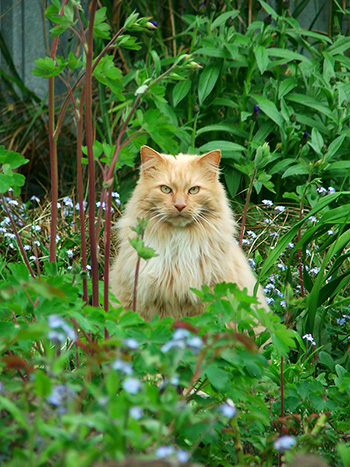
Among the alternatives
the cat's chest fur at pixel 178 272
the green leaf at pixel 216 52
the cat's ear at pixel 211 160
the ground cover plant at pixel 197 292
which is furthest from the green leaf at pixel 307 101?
the cat's chest fur at pixel 178 272

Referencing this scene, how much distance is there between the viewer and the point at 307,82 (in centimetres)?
399

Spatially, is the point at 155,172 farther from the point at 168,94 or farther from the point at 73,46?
the point at 73,46

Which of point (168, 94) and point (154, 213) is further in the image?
point (168, 94)

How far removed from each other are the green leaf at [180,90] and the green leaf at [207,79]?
76mm

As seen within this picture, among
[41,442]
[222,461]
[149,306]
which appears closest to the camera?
[41,442]

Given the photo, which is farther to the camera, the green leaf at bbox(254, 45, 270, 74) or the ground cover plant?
the green leaf at bbox(254, 45, 270, 74)

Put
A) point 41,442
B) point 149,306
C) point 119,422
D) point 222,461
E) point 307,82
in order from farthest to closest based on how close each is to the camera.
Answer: point 307,82 < point 149,306 < point 222,461 < point 41,442 < point 119,422

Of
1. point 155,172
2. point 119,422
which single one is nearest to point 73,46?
point 155,172

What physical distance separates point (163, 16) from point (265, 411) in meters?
3.75

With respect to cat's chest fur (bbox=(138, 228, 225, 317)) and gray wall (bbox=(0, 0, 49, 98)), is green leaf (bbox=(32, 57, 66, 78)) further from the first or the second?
gray wall (bbox=(0, 0, 49, 98))

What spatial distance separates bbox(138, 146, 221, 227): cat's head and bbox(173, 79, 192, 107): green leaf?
106 centimetres

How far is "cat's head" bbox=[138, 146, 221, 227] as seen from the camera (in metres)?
2.66

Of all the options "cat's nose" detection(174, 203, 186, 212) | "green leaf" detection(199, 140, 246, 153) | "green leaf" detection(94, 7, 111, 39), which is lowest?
"green leaf" detection(199, 140, 246, 153)

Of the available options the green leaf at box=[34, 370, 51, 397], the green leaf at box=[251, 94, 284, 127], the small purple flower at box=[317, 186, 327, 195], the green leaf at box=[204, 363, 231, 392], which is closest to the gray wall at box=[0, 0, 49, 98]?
the green leaf at box=[251, 94, 284, 127]
